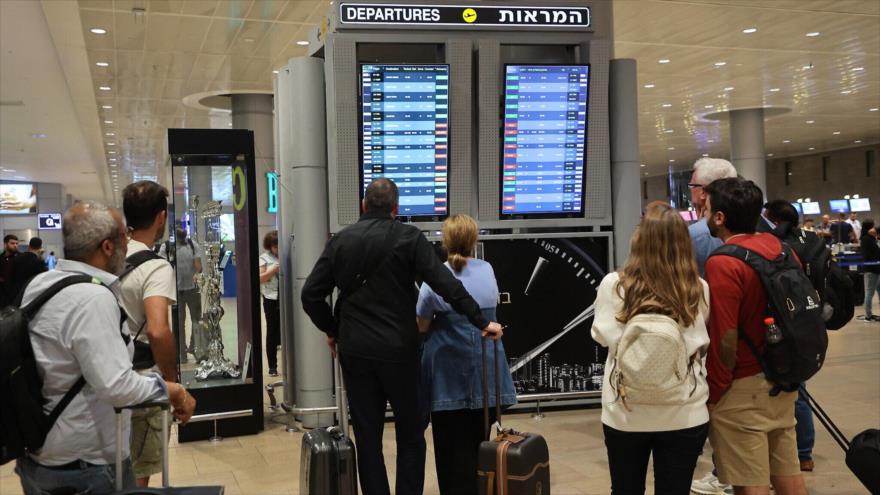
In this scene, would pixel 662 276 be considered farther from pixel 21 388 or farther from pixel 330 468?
pixel 21 388

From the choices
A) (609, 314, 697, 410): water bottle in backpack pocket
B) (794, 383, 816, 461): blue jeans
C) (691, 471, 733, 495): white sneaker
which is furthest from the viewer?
(794, 383, 816, 461): blue jeans

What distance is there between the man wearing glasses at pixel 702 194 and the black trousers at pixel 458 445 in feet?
4.37

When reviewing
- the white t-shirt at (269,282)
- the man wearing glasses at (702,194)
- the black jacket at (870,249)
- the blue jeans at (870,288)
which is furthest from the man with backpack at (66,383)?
the black jacket at (870,249)

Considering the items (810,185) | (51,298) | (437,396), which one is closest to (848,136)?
(810,185)

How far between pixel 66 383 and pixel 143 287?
43.6 inches

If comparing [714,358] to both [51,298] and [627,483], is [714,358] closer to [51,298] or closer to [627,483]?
[627,483]

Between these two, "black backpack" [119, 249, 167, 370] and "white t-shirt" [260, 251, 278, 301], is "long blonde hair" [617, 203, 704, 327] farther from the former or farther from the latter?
"white t-shirt" [260, 251, 278, 301]

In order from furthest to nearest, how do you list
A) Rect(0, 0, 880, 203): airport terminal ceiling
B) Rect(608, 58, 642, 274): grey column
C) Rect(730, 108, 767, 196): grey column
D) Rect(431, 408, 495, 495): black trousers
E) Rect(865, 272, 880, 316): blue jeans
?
Rect(730, 108, 767, 196): grey column → Rect(865, 272, 880, 316): blue jeans → Rect(0, 0, 880, 203): airport terminal ceiling → Rect(608, 58, 642, 274): grey column → Rect(431, 408, 495, 495): black trousers

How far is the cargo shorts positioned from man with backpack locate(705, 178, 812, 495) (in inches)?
87.9

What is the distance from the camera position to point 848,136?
30.4m

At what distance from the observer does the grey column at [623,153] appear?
22.6ft

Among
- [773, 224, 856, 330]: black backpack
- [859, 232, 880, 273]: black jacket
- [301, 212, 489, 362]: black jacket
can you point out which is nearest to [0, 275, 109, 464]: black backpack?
[301, 212, 489, 362]: black jacket

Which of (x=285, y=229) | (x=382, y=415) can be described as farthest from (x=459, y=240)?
(x=285, y=229)

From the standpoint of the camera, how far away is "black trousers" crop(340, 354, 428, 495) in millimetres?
3969
